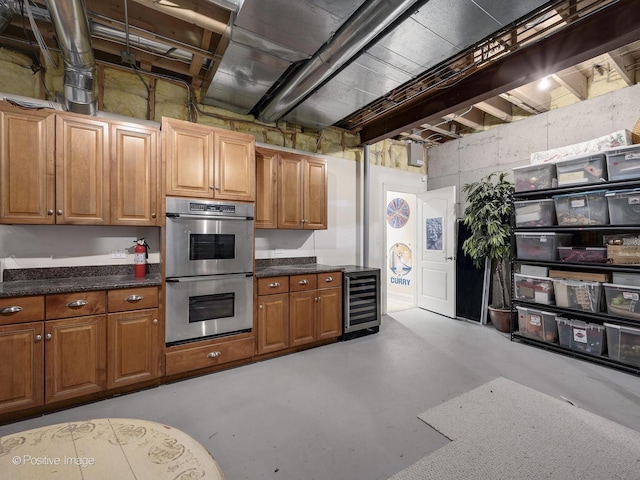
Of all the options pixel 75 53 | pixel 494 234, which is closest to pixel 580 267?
pixel 494 234

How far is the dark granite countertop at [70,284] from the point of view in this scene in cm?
225

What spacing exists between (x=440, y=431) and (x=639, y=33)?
10.7ft

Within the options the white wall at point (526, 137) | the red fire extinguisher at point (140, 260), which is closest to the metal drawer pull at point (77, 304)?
the red fire extinguisher at point (140, 260)

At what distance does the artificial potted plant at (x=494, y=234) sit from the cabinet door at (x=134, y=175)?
4.32 metres

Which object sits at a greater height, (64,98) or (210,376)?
(64,98)

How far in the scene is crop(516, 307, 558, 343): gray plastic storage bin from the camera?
3.61m

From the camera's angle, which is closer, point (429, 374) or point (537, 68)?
point (537, 68)

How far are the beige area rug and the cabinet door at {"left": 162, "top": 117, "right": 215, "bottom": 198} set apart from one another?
2.86 meters

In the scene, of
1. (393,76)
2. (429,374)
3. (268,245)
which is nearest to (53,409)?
(268,245)

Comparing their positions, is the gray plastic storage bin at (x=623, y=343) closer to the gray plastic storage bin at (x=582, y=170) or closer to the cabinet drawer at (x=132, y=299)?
the gray plastic storage bin at (x=582, y=170)

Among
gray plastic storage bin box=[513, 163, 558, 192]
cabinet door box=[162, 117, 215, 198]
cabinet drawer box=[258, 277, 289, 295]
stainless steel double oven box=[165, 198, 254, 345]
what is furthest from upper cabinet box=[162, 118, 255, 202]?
gray plastic storage bin box=[513, 163, 558, 192]

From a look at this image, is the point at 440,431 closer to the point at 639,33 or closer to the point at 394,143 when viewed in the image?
the point at 639,33

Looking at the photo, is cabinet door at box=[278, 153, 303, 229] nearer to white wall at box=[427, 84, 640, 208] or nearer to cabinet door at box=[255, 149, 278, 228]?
cabinet door at box=[255, 149, 278, 228]

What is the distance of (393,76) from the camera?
116 inches
